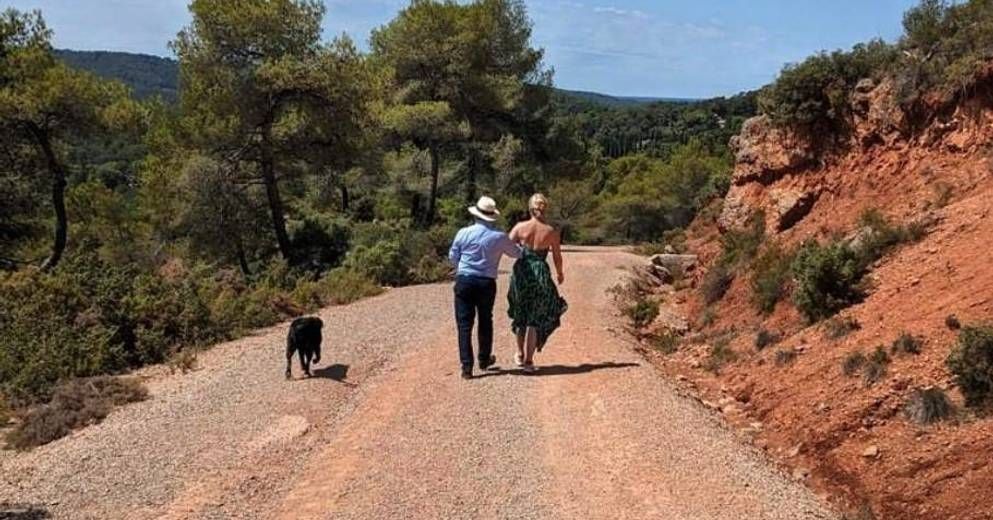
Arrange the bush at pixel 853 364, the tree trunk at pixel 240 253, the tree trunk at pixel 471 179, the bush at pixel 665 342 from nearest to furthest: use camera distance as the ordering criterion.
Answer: the bush at pixel 853 364 < the bush at pixel 665 342 < the tree trunk at pixel 240 253 < the tree trunk at pixel 471 179

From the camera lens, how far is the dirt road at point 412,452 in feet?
19.6

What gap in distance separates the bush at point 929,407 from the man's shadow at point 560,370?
11.0ft

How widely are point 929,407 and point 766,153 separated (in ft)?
31.4

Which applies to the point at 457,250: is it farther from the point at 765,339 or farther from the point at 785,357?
the point at 765,339

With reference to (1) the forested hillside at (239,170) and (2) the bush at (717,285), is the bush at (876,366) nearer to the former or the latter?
(2) the bush at (717,285)

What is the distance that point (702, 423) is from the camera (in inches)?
304

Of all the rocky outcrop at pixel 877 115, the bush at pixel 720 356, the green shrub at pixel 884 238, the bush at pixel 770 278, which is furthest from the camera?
the rocky outcrop at pixel 877 115

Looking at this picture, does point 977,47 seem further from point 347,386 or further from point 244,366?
point 244,366

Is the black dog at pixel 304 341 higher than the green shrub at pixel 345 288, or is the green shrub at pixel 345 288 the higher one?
the black dog at pixel 304 341

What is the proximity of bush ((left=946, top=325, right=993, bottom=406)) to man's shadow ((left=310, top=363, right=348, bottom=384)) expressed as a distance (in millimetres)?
5894

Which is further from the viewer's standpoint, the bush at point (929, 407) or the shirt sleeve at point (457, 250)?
the shirt sleeve at point (457, 250)

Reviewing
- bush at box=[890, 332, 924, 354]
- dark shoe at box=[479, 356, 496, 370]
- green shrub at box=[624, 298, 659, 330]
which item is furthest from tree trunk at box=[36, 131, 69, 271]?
bush at box=[890, 332, 924, 354]

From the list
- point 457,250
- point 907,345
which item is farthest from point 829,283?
point 457,250

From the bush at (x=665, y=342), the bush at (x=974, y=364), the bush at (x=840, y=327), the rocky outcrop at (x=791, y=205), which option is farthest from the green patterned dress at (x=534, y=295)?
the rocky outcrop at (x=791, y=205)
